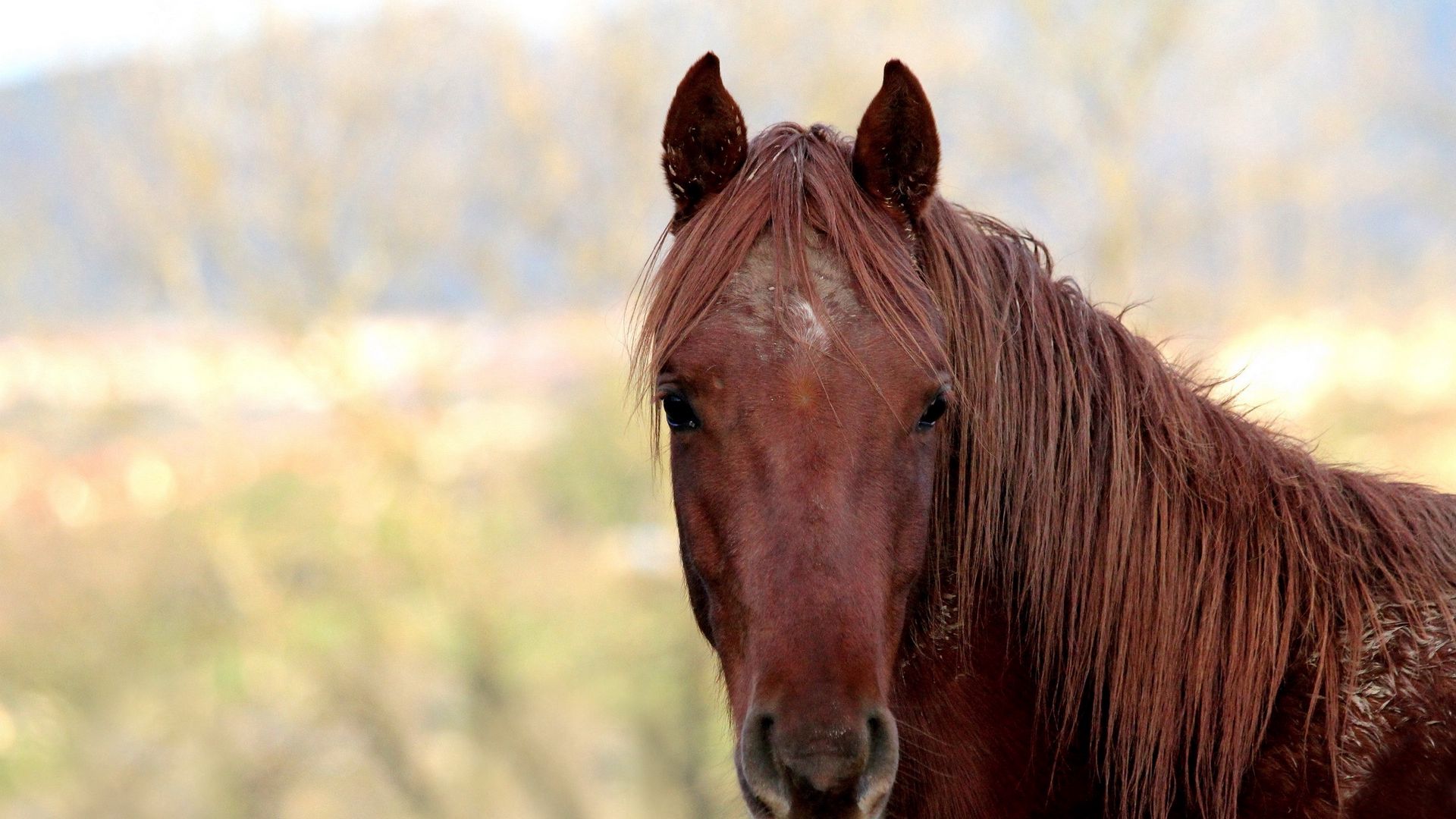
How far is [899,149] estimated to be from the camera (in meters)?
2.34

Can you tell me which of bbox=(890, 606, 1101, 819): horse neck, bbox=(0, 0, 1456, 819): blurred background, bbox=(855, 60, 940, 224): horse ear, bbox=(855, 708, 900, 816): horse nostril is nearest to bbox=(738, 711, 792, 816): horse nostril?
bbox=(855, 708, 900, 816): horse nostril

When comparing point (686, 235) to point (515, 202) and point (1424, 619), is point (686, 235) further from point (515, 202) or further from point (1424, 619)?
point (515, 202)

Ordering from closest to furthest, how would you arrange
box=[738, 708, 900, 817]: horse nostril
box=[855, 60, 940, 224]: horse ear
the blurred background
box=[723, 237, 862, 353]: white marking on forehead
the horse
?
1. box=[738, 708, 900, 817]: horse nostril
2. the horse
3. box=[723, 237, 862, 353]: white marking on forehead
4. box=[855, 60, 940, 224]: horse ear
5. the blurred background

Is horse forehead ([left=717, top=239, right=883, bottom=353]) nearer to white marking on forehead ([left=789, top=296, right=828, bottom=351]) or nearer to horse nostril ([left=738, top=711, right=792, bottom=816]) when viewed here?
white marking on forehead ([left=789, top=296, right=828, bottom=351])

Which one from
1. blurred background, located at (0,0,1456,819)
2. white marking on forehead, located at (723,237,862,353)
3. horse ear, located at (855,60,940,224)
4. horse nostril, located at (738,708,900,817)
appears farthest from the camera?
blurred background, located at (0,0,1456,819)

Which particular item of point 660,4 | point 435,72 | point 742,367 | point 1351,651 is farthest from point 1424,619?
point 435,72

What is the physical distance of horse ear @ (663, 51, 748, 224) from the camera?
2.34 metres

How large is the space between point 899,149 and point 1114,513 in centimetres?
87

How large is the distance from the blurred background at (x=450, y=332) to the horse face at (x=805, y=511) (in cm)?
1545

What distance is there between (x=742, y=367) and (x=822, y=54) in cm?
1697

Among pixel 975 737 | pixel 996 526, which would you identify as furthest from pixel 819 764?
pixel 996 526

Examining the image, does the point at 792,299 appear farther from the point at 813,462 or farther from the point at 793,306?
the point at 813,462

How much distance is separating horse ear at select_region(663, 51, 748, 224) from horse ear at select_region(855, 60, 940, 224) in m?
0.27

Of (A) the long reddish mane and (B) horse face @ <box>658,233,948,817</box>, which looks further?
(A) the long reddish mane
